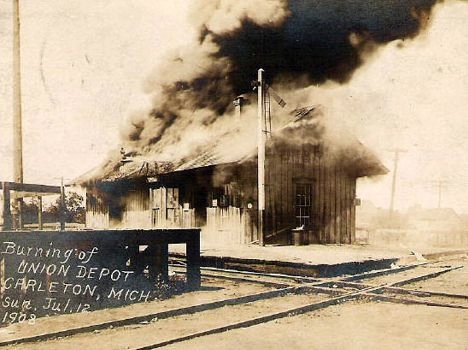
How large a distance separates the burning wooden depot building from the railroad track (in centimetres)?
488

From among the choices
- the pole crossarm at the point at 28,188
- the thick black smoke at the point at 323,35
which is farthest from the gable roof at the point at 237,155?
the pole crossarm at the point at 28,188

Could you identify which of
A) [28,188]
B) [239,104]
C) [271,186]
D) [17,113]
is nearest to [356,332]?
[28,188]

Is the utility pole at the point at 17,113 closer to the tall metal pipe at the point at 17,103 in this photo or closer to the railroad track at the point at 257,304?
the tall metal pipe at the point at 17,103

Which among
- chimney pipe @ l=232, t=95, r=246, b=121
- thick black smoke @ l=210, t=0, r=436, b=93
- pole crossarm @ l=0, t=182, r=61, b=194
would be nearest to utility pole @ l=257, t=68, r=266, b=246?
thick black smoke @ l=210, t=0, r=436, b=93

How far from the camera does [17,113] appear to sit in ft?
27.1

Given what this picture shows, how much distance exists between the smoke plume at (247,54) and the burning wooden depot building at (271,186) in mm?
1321

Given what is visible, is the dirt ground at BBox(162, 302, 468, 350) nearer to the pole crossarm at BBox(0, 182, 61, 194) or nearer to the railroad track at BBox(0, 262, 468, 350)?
the railroad track at BBox(0, 262, 468, 350)

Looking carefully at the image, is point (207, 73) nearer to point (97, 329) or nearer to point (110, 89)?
point (110, 89)

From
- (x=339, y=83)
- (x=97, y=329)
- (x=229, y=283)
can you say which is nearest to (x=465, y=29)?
(x=339, y=83)

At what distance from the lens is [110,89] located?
385 inches

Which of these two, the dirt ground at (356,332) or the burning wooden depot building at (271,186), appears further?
the burning wooden depot building at (271,186)

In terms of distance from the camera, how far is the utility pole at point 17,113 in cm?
783

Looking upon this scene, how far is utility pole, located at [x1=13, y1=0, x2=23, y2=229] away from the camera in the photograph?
7828 mm

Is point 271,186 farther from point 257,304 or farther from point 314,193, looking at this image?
point 257,304
